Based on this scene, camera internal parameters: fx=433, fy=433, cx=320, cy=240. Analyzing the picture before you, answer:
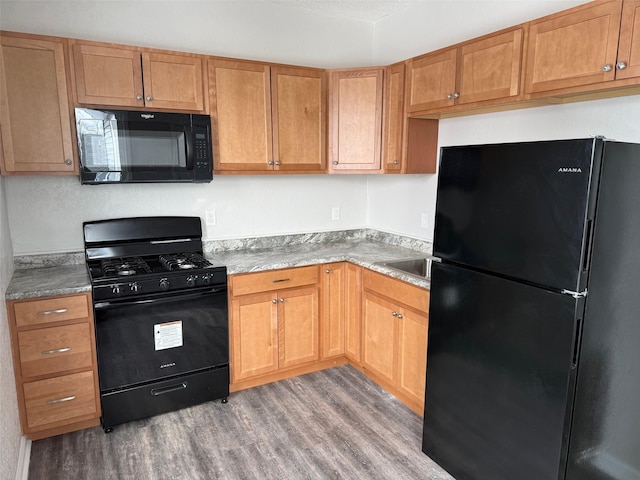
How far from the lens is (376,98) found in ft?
10.00

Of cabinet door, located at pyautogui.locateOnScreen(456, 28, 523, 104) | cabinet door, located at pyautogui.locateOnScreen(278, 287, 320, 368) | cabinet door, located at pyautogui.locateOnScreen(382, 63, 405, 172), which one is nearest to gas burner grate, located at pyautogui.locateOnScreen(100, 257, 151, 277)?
cabinet door, located at pyautogui.locateOnScreen(278, 287, 320, 368)

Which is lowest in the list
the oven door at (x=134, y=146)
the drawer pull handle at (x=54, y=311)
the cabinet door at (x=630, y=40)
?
the drawer pull handle at (x=54, y=311)

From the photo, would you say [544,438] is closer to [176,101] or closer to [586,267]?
[586,267]

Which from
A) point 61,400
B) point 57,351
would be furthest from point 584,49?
point 61,400

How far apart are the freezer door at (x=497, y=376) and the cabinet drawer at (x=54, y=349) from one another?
1861 millimetres

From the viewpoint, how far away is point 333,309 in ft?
10.3

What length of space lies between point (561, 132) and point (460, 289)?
1.07 meters

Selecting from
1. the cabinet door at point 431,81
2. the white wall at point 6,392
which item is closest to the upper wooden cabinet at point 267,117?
the cabinet door at point 431,81

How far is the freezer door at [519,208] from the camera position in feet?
4.81

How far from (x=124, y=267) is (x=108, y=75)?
1112 mm

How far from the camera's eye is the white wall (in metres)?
1.78

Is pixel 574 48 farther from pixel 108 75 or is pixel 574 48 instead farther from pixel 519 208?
pixel 108 75

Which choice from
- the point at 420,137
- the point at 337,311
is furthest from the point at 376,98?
the point at 337,311

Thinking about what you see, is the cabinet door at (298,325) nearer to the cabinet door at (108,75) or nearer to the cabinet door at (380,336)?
the cabinet door at (380,336)
